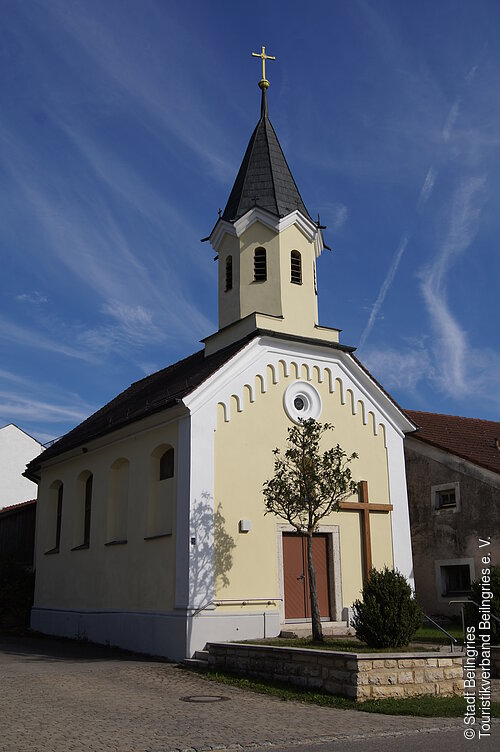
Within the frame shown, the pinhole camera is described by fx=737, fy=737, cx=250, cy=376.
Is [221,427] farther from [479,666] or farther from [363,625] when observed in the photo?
[479,666]

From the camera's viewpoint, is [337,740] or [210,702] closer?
[337,740]

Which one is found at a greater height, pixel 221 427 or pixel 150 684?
pixel 221 427

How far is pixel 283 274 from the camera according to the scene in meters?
20.7

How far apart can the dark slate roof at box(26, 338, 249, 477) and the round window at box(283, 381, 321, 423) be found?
5.90ft

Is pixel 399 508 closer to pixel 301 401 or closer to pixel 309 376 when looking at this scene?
pixel 301 401

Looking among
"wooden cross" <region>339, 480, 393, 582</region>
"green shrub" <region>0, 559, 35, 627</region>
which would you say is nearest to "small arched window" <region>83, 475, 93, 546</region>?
"green shrub" <region>0, 559, 35, 627</region>

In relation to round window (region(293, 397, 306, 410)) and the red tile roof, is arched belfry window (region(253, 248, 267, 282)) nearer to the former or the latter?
round window (region(293, 397, 306, 410))

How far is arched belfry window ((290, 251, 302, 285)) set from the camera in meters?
21.0

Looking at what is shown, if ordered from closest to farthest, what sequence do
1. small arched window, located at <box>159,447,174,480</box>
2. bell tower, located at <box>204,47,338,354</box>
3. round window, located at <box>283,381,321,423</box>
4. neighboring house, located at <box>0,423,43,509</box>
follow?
small arched window, located at <box>159,447,174,480</box> < round window, located at <box>283,381,321,423</box> < bell tower, located at <box>204,47,338,354</box> < neighboring house, located at <box>0,423,43,509</box>

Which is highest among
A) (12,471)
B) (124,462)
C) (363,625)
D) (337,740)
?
(12,471)

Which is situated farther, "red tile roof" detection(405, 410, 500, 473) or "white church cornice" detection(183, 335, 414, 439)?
"red tile roof" detection(405, 410, 500, 473)

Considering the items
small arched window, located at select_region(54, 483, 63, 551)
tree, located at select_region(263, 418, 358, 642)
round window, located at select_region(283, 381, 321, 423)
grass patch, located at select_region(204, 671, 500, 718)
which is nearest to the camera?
grass patch, located at select_region(204, 671, 500, 718)

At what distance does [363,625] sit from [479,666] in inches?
83.9

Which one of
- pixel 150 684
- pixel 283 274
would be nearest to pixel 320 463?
pixel 150 684
